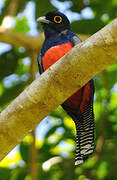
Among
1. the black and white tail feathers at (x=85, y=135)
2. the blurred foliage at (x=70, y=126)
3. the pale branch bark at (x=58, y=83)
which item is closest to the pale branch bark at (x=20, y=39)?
the blurred foliage at (x=70, y=126)

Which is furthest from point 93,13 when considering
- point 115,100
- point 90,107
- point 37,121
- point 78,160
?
point 37,121

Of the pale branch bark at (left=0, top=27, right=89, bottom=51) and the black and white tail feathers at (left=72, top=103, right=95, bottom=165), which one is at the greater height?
the pale branch bark at (left=0, top=27, right=89, bottom=51)

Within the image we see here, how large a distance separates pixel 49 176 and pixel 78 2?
7.12ft

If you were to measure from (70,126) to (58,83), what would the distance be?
2960 millimetres

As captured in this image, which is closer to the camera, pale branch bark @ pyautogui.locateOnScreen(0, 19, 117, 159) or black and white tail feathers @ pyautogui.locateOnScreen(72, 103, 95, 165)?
pale branch bark @ pyautogui.locateOnScreen(0, 19, 117, 159)

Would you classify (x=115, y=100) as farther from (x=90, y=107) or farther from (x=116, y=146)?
(x=90, y=107)

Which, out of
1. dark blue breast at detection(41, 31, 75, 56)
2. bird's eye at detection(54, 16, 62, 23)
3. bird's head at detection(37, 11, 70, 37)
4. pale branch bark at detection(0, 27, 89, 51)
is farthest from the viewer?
pale branch bark at detection(0, 27, 89, 51)

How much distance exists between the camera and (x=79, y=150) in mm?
4105

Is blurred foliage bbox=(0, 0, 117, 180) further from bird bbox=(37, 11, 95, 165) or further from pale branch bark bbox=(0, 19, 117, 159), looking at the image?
pale branch bark bbox=(0, 19, 117, 159)

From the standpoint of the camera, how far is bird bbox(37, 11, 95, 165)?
4117 mm

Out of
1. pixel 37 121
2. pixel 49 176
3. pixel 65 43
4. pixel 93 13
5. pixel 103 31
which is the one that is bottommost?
pixel 49 176

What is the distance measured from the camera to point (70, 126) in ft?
19.9

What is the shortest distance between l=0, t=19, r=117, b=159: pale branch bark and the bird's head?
1.91m

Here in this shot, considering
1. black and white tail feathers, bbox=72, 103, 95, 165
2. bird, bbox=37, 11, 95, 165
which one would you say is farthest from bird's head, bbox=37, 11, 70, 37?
black and white tail feathers, bbox=72, 103, 95, 165
